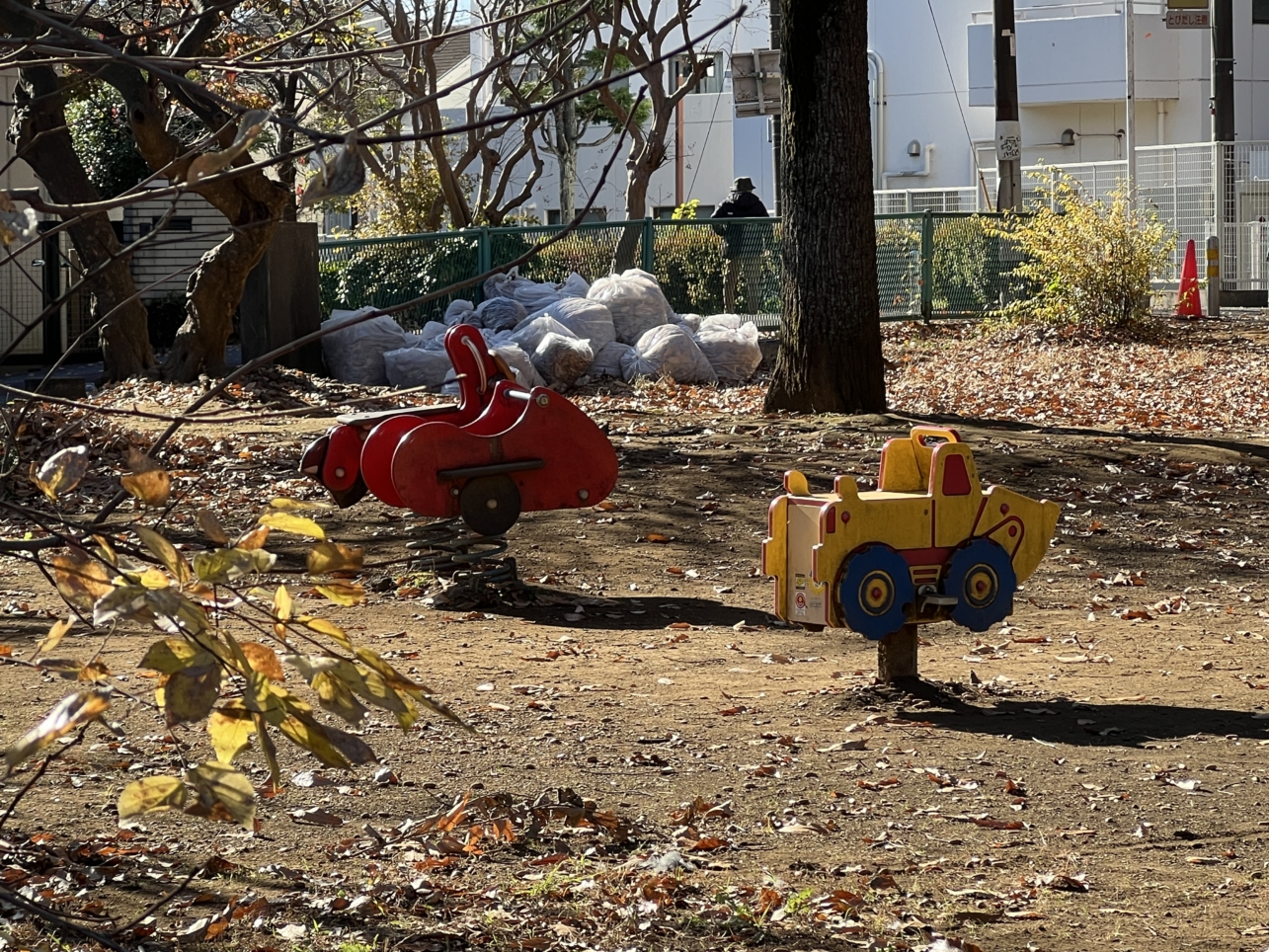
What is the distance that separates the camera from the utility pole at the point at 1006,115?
23281 mm

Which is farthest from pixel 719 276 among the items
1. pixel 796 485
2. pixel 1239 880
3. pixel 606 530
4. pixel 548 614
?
pixel 1239 880

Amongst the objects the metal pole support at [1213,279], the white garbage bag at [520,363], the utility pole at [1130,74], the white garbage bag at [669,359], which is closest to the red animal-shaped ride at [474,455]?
the white garbage bag at [520,363]

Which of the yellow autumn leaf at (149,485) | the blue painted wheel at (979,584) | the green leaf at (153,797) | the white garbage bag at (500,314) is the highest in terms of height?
the white garbage bag at (500,314)

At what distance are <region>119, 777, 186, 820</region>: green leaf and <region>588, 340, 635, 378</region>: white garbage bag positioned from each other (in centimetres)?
1502

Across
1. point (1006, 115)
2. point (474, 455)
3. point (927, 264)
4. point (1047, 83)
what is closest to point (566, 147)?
point (1047, 83)

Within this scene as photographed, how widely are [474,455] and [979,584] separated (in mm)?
2696

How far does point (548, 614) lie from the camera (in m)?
7.55

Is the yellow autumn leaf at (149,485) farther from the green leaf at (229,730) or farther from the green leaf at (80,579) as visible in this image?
the green leaf at (229,730)

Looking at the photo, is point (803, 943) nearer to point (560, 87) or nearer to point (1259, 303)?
point (1259, 303)

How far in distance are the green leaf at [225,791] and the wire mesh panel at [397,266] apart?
58.9 feet

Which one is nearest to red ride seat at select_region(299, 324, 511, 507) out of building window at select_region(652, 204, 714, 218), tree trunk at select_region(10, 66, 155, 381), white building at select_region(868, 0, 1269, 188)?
tree trunk at select_region(10, 66, 155, 381)

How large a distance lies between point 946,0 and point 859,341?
29.9m

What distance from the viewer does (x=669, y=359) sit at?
16.6 metres

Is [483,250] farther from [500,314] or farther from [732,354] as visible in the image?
[732,354]
